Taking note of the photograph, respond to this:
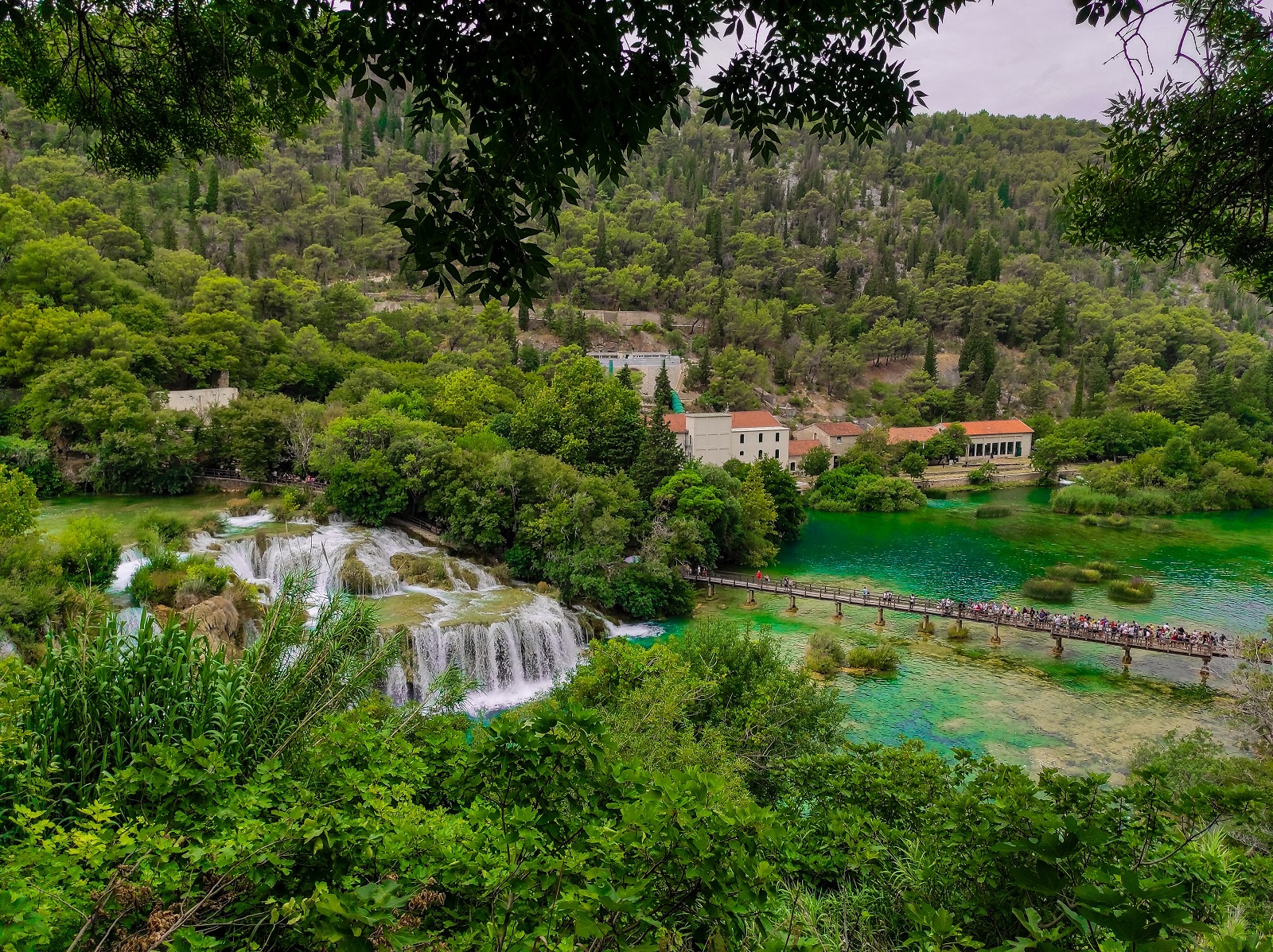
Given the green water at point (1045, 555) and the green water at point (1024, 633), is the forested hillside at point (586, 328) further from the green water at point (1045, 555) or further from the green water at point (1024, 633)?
the green water at point (1024, 633)

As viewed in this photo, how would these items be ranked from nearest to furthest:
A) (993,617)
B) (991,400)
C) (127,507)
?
1. (993,617)
2. (127,507)
3. (991,400)

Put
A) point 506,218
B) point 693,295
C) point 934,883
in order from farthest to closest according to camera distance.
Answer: point 693,295 → point 934,883 → point 506,218

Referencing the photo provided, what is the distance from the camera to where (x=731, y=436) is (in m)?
41.1

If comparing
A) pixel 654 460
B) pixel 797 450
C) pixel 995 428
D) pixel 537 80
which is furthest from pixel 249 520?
pixel 995 428

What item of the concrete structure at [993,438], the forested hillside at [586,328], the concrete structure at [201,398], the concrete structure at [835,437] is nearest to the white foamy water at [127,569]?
the forested hillside at [586,328]

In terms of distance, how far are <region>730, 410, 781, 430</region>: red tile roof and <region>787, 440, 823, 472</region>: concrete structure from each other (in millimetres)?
1954

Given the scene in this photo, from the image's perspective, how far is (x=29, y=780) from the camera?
268 cm

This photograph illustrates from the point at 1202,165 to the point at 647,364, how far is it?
5034 cm

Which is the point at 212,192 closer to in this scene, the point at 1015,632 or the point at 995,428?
the point at 1015,632

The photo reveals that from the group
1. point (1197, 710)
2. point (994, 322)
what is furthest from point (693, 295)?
point (1197, 710)

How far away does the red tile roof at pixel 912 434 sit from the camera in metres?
46.4

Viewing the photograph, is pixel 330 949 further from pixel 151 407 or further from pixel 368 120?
pixel 368 120

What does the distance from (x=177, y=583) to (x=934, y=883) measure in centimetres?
A: 1560

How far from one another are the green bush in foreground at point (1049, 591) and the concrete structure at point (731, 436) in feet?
60.2
